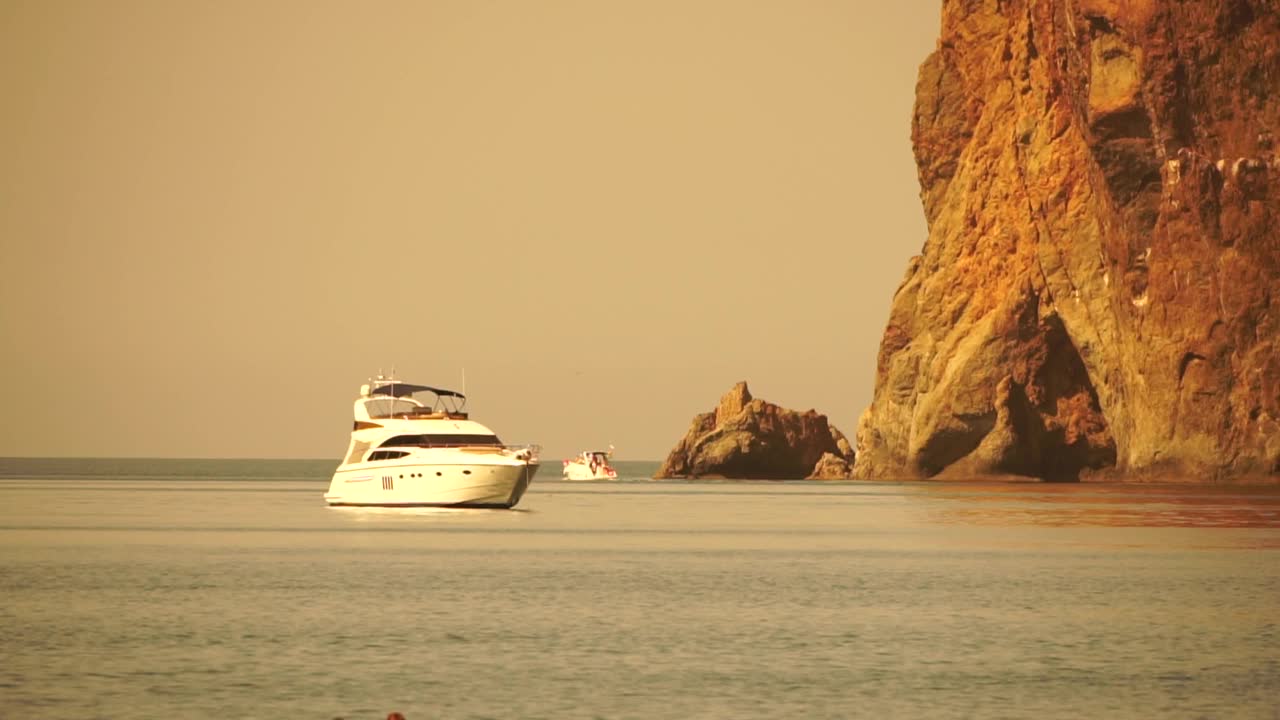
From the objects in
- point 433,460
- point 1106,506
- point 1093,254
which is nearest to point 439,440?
point 433,460

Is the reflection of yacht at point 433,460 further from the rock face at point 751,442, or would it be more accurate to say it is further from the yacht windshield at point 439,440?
the rock face at point 751,442

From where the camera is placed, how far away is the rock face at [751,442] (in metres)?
189

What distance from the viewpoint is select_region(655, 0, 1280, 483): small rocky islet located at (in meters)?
117

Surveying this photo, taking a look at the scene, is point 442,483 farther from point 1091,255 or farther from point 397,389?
point 1091,255

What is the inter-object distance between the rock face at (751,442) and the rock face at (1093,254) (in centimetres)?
2800

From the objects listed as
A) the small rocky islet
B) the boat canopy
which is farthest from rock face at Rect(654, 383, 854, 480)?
the boat canopy

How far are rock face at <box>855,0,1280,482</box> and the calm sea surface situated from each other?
4271cm

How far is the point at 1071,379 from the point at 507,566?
93.7 meters

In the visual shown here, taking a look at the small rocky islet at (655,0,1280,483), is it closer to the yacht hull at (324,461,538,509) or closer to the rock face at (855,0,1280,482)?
the rock face at (855,0,1280,482)

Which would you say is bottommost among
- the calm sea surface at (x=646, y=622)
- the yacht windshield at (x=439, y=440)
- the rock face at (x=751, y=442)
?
the calm sea surface at (x=646, y=622)

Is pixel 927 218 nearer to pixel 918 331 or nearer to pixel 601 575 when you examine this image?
pixel 918 331

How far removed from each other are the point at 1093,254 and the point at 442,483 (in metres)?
64.9

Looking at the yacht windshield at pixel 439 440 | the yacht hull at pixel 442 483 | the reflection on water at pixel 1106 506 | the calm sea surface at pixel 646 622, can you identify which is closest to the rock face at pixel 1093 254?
the reflection on water at pixel 1106 506

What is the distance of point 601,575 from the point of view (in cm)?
5253
